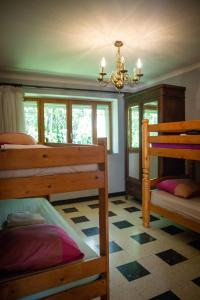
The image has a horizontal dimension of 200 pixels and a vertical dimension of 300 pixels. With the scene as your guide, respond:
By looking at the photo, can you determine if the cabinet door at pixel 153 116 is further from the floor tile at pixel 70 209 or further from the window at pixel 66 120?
the floor tile at pixel 70 209

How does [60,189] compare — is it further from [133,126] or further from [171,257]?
[133,126]

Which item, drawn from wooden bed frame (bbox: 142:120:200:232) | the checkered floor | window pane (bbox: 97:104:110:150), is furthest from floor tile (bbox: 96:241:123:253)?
window pane (bbox: 97:104:110:150)

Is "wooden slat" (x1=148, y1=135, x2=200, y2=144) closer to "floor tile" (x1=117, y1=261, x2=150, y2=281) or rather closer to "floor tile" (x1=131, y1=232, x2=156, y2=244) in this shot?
"floor tile" (x1=131, y1=232, x2=156, y2=244)

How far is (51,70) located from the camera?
329 cm

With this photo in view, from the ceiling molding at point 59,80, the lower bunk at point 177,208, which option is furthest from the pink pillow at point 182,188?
the ceiling molding at point 59,80

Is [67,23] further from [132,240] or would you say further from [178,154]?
[132,240]

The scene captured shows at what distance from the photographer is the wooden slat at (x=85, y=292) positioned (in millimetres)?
1154

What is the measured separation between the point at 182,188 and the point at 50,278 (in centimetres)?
183

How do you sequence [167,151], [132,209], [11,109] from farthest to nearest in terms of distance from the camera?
[132,209]
[11,109]
[167,151]

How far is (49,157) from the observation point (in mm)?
1167

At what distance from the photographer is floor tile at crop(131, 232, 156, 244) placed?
94.7 inches

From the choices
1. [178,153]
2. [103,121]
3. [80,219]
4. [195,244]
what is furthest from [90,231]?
[103,121]

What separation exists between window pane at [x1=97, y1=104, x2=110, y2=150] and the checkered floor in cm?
171

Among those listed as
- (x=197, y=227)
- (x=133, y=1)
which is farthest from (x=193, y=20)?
(x=197, y=227)
